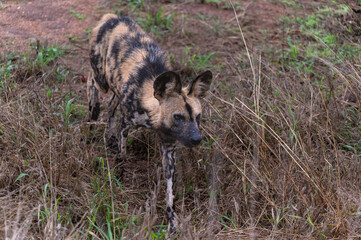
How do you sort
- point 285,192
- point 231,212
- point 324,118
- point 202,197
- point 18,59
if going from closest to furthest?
1. point 285,192
2. point 231,212
3. point 202,197
4. point 324,118
5. point 18,59

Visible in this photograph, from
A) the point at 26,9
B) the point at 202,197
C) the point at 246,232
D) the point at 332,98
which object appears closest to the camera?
the point at 246,232

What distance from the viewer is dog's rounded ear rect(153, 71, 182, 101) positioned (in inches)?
146

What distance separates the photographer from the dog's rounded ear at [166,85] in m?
3.70

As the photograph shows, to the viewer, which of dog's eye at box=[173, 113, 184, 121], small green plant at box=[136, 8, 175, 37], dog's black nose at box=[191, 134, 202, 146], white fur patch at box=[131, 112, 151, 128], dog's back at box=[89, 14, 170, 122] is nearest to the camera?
dog's black nose at box=[191, 134, 202, 146]

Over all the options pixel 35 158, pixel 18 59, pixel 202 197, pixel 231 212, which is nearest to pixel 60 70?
pixel 18 59

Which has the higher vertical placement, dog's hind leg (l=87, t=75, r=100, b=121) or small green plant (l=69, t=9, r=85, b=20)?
small green plant (l=69, t=9, r=85, b=20)

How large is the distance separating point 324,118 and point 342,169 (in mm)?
757

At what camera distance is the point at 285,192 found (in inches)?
138

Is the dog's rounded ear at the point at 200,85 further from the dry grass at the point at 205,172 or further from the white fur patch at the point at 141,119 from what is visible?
the white fur patch at the point at 141,119

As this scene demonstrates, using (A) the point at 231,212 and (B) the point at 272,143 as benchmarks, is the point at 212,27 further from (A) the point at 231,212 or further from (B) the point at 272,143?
(A) the point at 231,212

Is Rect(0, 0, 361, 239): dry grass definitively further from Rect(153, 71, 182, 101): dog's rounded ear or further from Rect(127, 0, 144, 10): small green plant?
Rect(127, 0, 144, 10): small green plant

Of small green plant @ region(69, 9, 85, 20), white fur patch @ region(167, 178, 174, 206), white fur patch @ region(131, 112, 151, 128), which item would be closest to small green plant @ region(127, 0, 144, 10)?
small green plant @ region(69, 9, 85, 20)

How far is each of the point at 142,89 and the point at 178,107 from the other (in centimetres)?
49

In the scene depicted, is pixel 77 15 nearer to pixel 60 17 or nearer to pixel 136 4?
pixel 60 17
